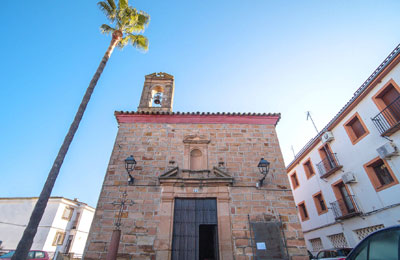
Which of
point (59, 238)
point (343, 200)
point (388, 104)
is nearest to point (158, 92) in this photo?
point (388, 104)

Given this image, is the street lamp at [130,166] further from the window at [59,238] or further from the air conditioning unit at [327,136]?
the window at [59,238]

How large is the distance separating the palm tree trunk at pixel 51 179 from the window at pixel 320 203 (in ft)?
45.0

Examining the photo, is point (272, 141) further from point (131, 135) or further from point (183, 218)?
point (131, 135)

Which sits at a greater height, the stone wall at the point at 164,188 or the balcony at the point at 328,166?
the balcony at the point at 328,166

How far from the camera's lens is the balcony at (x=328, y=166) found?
1140 cm

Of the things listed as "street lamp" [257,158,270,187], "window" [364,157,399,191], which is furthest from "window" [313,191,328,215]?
"street lamp" [257,158,270,187]

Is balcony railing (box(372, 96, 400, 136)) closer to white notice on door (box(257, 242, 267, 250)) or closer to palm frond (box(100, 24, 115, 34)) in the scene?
white notice on door (box(257, 242, 267, 250))

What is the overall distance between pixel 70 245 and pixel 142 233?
19847 millimetres

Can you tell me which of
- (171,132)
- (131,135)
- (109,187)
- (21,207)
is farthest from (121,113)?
(21,207)

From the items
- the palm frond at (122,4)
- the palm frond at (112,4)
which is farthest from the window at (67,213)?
the palm frond at (122,4)

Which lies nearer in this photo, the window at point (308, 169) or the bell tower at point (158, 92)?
the bell tower at point (158, 92)

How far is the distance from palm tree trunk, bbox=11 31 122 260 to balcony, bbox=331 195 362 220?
39.8ft

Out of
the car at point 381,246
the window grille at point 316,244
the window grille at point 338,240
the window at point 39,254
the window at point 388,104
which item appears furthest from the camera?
the window grille at point 316,244

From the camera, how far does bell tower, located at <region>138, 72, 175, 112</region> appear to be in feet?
29.2
